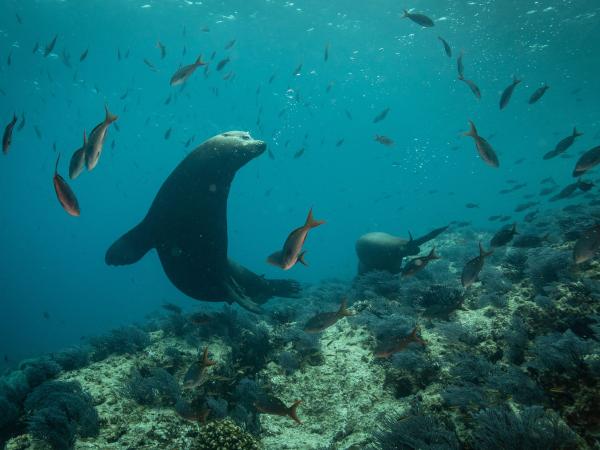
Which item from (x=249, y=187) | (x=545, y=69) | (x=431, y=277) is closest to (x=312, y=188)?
(x=249, y=187)

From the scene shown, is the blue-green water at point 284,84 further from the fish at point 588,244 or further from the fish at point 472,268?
the fish at point 588,244

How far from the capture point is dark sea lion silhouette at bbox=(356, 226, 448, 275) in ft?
31.3

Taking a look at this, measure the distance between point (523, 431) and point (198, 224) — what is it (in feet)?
19.5

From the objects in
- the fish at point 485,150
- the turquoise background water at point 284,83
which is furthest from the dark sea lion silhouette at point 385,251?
the fish at point 485,150

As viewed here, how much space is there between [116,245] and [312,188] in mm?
148768

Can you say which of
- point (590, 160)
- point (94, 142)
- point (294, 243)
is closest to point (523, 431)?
point (294, 243)

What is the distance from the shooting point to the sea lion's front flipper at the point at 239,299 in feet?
21.8

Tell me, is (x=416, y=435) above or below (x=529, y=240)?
above

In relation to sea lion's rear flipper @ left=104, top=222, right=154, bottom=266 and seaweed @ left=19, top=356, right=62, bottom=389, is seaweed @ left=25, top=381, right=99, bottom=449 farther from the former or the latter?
sea lion's rear flipper @ left=104, top=222, right=154, bottom=266

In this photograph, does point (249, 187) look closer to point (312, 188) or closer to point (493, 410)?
point (312, 188)

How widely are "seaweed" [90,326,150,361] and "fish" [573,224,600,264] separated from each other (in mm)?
7567

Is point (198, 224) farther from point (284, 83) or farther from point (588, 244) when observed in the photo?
point (284, 83)

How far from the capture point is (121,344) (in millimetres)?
6836

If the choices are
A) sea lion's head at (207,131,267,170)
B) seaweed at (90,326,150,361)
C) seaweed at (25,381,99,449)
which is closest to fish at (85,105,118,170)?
sea lion's head at (207,131,267,170)
